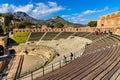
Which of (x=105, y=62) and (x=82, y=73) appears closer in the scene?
(x=82, y=73)

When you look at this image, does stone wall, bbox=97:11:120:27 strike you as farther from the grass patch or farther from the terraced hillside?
the grass patch

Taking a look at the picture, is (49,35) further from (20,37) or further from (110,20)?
(110,20)

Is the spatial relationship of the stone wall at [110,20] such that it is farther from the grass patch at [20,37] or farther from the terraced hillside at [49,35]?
the grass patch at [20,37]

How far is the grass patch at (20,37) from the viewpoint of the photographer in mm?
68556

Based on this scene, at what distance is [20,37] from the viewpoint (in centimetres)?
7169

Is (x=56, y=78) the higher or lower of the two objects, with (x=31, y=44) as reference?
higher

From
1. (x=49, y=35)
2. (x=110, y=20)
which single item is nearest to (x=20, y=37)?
(x=49, y=35)

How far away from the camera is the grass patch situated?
225ft

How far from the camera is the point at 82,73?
55.1 feet

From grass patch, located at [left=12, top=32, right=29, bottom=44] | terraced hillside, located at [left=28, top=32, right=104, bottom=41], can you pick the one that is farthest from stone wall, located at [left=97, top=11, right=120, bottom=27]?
grass patch, located at [left=12, top=32, right=29, bottom=44]

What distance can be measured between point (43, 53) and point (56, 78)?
40.1 metres

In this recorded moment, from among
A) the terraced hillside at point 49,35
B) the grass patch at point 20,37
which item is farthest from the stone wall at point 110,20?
the grass patch at point 20,37

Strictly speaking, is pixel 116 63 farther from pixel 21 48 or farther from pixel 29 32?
pixel 29 32

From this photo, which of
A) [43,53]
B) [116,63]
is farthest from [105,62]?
[43,53]
